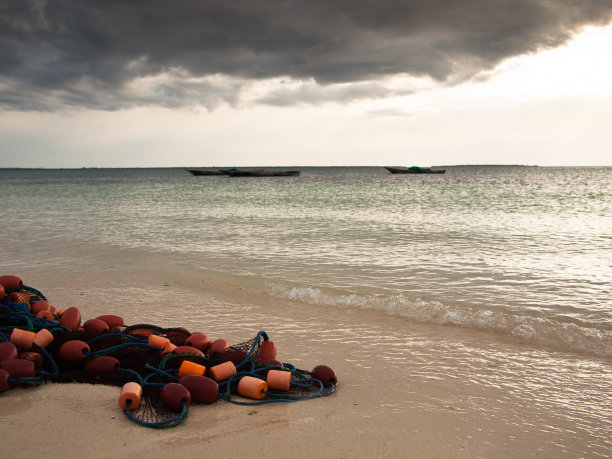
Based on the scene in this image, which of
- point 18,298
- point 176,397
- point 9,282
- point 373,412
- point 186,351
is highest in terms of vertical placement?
point 9,282

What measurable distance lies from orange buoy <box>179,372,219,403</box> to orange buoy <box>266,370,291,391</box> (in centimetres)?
42

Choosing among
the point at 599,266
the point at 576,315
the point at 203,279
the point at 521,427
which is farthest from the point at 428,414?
the point at 599,266

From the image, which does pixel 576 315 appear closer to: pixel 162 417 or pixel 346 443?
pixel 346 443

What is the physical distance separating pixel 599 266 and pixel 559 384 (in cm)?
570

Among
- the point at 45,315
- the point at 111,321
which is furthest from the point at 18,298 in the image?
the point at 111,321

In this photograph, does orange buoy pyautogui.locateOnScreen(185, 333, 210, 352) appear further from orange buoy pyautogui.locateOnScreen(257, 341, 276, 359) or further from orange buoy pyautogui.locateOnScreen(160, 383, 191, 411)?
orange buoy pyautogui.locateOnScreen(160, 383, 191, 411)

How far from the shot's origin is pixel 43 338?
143 inches

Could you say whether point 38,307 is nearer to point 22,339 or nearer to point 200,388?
point 22,339

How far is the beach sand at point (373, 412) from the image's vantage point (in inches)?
104

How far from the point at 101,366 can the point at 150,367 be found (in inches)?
16.0

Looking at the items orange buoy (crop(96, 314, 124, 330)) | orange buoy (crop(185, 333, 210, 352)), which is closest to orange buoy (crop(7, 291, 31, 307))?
orange buoy (crop(96, 314, 124, 330))

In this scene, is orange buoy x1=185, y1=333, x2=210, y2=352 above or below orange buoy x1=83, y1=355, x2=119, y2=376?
above

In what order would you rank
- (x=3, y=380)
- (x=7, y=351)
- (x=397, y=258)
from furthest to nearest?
1. (x=397, y=258)
2. (x=7, y=351)
3. (x=3, y=380)

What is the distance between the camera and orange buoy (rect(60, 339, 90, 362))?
353cm
